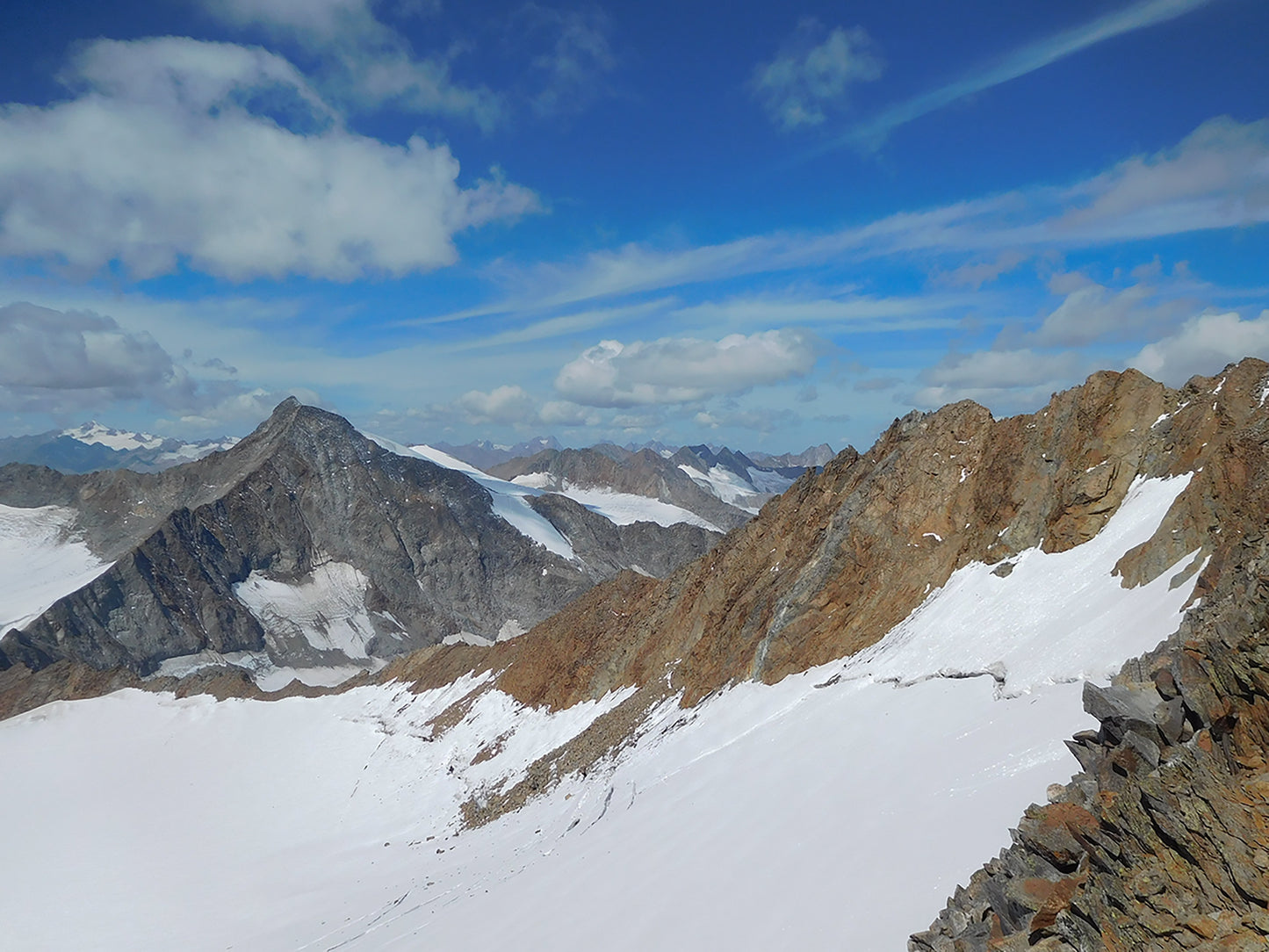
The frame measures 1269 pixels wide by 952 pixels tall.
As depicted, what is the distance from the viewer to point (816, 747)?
20656 millimetres

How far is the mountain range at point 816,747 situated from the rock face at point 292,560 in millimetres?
74342

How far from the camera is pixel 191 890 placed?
119 ft

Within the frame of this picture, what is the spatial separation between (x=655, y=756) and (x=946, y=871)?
17.5 metres

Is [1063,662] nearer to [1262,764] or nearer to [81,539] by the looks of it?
[1262,764]

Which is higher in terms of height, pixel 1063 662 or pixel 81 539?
pixel 81 539

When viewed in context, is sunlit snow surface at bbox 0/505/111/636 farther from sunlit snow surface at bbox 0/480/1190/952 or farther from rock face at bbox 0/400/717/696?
sunlit snow surface at bbox 0/480/1190/952

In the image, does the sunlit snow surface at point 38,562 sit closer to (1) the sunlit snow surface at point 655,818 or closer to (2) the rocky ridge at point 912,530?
(1) the sunlit snow surface at point 655,818

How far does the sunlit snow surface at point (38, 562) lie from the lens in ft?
449

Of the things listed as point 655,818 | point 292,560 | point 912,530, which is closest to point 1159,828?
point 655,818

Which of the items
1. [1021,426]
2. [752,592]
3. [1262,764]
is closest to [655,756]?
[752,592]

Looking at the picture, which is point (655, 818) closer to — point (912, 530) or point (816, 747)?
point (816, 747)

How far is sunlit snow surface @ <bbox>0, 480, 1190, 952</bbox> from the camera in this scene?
1370 cm

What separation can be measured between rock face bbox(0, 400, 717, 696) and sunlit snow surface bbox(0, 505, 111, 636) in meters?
4.64

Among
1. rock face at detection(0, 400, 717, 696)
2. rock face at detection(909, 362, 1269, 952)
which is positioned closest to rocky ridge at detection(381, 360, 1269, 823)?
rock face at detection(909, 362, 1269, 952)
